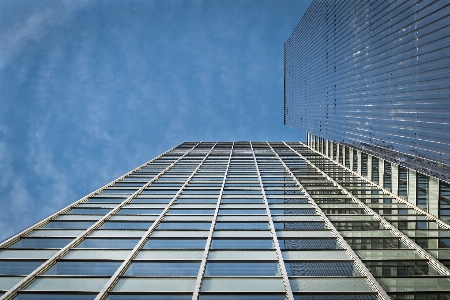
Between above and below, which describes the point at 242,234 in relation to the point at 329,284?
above

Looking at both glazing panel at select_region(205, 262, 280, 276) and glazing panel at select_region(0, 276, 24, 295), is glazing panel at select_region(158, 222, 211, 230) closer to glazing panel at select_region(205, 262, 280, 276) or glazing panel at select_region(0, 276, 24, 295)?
glazing panel at select_region(205, 262, 280, 276)

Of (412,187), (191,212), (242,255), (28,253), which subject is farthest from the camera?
(412,187)

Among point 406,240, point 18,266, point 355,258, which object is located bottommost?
point 406,240

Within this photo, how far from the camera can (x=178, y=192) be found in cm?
3403

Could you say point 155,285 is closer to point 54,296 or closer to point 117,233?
point 54,296

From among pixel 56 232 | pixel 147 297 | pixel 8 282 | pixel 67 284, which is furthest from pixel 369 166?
pixel 8 282

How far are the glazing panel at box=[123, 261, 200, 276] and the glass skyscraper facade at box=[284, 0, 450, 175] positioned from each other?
18782 mm

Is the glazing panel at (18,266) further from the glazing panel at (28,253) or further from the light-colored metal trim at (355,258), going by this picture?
the light-colored metal trim at (355,258)

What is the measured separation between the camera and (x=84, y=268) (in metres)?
18.3

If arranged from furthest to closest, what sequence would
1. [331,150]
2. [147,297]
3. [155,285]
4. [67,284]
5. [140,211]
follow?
[331,150], [140,211], [67,284], [155,285], [147,297]

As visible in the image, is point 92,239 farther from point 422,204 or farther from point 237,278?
point 422,204

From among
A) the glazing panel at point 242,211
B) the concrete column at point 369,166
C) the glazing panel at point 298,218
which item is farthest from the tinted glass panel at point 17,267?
the concrete column at point 369,166

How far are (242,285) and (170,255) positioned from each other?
471 cm

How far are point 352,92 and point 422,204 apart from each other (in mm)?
25250
